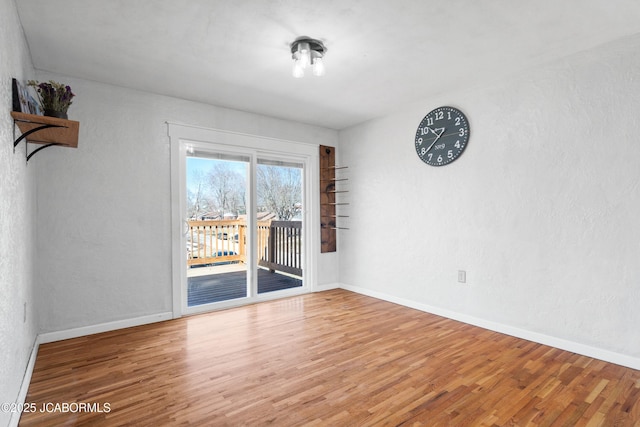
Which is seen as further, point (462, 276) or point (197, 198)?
point (197, 198)

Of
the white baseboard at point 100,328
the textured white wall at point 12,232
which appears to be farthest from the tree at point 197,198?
the textured white wall at point 12,232

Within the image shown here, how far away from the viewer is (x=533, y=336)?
2.89 meters

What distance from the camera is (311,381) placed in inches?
86.9

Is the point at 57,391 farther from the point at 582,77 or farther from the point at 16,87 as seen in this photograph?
the point at 582,77

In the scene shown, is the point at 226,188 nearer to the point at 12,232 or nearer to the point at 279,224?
the point at 279,224

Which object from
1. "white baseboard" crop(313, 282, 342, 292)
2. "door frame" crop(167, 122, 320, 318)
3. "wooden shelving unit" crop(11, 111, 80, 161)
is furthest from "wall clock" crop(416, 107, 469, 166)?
"wooden shelving unit" crop(11, 111, 80, 161)

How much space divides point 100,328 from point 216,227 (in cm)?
148

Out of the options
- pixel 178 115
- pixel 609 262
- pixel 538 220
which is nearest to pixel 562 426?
pixel 609 262

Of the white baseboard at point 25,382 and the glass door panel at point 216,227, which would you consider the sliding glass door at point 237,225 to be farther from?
the white baseboard at point 25,382

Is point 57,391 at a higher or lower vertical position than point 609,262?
lower

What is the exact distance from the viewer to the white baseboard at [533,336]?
96.4 inches

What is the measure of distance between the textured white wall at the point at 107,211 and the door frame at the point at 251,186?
0.27 ft

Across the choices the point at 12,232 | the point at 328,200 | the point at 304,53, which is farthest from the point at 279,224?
the point at 12,232

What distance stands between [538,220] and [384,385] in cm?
195
